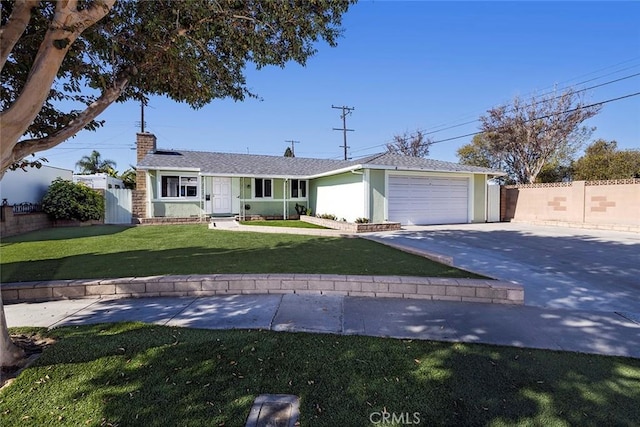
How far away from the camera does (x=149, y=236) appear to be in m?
11.1

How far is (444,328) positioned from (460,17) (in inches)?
401

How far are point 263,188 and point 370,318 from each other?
49.4ft

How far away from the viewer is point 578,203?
14500 mm

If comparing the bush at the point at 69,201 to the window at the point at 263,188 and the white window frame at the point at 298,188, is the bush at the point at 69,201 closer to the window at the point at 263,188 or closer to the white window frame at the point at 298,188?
the window at the point at 263,188

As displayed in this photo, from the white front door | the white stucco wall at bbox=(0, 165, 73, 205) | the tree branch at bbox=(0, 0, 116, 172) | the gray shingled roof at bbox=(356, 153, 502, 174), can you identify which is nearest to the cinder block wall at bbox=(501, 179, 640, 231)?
the gray shingled roof at bbox=(356, 153, 502, 174)

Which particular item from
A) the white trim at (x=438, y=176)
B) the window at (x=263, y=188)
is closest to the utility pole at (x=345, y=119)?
the window at (x=263, y=188)

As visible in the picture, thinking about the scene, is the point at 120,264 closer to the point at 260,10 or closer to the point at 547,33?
the point at 260,10

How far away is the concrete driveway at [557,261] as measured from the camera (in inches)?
203

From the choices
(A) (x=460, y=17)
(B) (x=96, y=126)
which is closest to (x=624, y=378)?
(B) (x=96, y=126)

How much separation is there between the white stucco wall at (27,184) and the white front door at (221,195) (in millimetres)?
7531

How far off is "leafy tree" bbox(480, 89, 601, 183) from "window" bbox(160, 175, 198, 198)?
21.8 metres

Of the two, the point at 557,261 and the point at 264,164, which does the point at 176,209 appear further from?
the point at 557,261

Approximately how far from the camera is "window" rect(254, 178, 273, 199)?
18375mm
